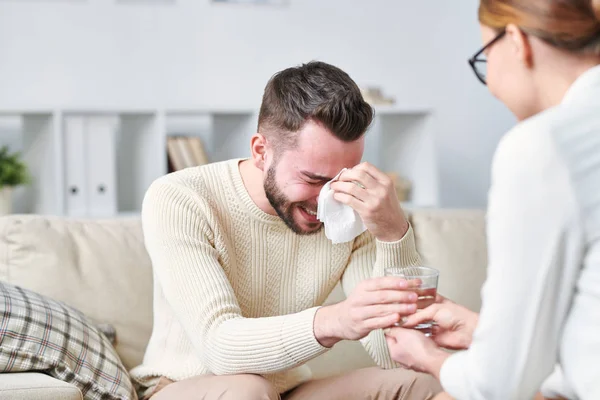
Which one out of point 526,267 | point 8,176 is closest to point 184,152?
point 8,176

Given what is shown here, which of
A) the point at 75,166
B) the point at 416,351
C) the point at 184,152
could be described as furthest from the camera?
the point at 184,152

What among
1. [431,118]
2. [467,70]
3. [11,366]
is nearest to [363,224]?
[11,366]

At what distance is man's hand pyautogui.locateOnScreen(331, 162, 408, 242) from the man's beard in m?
0.17

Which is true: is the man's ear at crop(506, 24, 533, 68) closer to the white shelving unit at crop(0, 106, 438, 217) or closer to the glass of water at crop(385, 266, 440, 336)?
the glass of water at crop(385, 266, 440, 336)

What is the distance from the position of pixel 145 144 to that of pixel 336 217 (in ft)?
6.66

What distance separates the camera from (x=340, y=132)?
1.79 meters

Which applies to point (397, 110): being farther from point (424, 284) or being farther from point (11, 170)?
point (424, 284)

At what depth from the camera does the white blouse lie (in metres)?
1.05

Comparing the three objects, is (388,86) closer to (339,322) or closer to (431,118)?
(431,118)

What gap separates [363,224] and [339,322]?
1.12ft

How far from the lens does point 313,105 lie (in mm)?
1809

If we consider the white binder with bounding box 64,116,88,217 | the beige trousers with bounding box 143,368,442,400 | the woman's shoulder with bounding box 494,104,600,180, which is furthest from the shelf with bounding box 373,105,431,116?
the woman's shoulder with bounding box 494,104,600,180

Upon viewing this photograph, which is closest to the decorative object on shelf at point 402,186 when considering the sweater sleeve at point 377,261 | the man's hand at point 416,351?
the sweater sleeve at point 377,261

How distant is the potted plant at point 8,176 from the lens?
3256 mm
